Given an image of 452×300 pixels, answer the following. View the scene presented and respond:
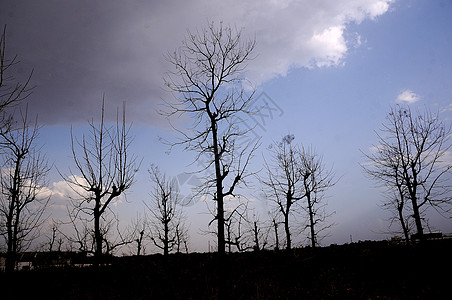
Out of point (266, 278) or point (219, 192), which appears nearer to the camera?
point (219, 192)

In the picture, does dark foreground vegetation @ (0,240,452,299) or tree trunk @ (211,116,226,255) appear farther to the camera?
dark foreground vegetation @ (0,240,452,299)

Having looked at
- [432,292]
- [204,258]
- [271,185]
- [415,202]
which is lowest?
[432,292]

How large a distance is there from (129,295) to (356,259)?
9730 millimetres

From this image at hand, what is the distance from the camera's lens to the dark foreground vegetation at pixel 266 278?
9375 mm

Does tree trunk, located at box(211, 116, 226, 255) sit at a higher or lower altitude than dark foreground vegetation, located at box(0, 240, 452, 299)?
higher

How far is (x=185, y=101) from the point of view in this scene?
33.8 ft

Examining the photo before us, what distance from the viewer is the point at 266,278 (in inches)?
432

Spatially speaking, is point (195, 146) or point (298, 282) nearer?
point (195, 146)

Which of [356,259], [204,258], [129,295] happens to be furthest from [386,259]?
[129,295]

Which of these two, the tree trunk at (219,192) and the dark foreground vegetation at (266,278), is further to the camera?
the dark foreground vegetation at (266,278)

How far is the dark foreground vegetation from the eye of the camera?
9375 mm

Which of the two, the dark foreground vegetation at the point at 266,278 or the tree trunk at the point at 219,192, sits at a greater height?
the tree trunk at the point at 219,192

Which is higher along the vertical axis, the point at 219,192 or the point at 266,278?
the point at 219,192

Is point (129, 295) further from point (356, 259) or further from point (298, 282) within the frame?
point (356, 259)
